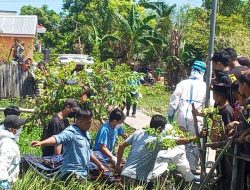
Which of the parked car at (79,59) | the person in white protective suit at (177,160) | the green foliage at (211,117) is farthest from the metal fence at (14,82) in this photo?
the green foliage at (211,117)

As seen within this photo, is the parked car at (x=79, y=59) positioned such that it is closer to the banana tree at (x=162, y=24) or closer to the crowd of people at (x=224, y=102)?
the crowd of people at (x=224, y=102)

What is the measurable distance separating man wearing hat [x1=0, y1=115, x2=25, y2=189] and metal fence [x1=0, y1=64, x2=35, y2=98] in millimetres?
13918

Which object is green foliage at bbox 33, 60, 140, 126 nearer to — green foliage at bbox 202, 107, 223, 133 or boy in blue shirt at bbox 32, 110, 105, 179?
boy in blue shirt at bbox 32, 110, 105, 179

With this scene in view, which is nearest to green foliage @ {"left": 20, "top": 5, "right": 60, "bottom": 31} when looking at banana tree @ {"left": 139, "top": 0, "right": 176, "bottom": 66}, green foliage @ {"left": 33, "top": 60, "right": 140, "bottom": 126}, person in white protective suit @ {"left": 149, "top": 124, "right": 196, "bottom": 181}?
banana tree @ {"left": 139, "top": 0, "right": 176, "bottom": 66}

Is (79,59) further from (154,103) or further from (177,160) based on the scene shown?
(177,160)

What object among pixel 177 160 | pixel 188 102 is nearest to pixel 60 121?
pixel 177 160

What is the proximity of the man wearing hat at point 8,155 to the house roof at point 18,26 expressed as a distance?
1102 inches

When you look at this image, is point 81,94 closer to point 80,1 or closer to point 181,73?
point 181,73

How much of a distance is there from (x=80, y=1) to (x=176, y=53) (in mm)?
32495

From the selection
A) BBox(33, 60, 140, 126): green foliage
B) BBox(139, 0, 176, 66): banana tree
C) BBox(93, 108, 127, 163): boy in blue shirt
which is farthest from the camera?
BBox(139, 0, 176, 66): banana tree

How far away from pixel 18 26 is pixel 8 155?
30.9 m

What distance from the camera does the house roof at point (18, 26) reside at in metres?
35.0

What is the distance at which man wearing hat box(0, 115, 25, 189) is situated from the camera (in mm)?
6105

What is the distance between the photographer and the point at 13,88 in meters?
20.5
